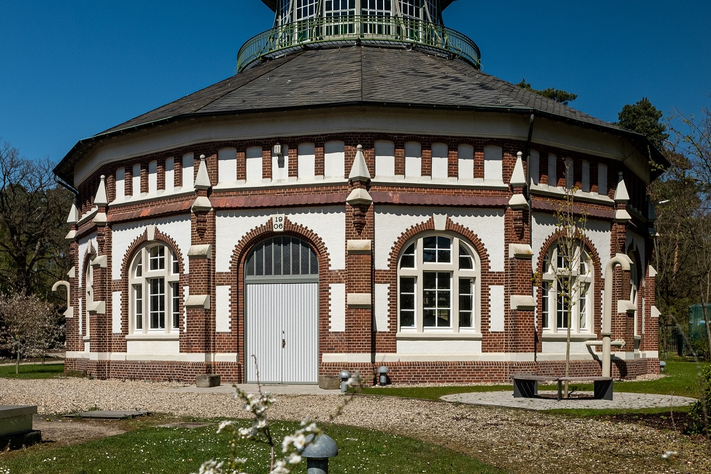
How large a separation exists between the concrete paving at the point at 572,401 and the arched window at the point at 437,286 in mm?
3709

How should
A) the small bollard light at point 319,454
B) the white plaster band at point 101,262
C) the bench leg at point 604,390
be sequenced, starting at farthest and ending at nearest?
1. the white plaster band at point 101,262
2. the bench leg at point 604,390
3. the small bollard light at point 319,454

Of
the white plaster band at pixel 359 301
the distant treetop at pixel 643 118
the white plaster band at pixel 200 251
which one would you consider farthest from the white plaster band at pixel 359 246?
the distant treetop at pixel 643 118

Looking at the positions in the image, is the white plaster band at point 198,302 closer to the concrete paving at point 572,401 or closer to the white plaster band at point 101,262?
the white plaster band at point 101,262

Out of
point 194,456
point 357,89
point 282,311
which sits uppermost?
point 357,89

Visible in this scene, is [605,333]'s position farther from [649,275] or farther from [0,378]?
[0,378]

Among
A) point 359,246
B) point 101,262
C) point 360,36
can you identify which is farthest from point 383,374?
point 360,36

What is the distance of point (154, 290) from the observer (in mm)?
25594

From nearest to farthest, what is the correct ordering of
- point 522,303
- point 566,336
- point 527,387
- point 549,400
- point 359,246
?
1. point 549,400
2. point 527,387
3. point 359,246
4. point 522,303
5. point 566,336

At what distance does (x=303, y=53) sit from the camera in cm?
2927

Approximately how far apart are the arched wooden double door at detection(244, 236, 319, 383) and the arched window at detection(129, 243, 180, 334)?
2.67 metres

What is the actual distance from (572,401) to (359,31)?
16.3 m

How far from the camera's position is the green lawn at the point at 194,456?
402 inches

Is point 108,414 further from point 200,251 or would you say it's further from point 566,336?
point 566,336

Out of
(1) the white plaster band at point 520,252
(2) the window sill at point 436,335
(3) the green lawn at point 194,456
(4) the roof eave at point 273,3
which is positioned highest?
(4) the roof eave at point 273,3
